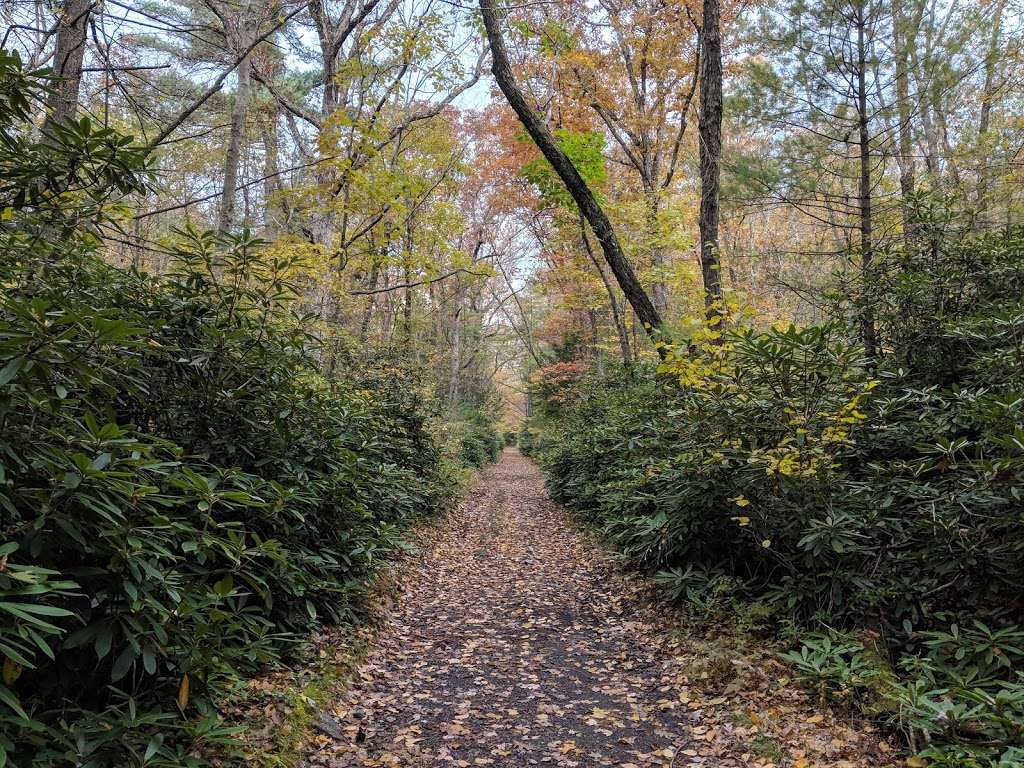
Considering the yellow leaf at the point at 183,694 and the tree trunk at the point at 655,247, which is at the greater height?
the tree trunk at the point at 655,247

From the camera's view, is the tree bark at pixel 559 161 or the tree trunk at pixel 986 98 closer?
the tree trunk at pixel 986 98

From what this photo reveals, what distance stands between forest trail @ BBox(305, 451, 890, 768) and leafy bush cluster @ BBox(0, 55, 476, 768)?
34.2 inches

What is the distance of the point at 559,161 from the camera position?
721 centimetres

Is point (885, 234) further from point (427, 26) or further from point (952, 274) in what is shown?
point (427, 26)

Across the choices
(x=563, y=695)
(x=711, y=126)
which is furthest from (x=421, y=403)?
(x=563, y=695)

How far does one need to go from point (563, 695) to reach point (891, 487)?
2863 mm

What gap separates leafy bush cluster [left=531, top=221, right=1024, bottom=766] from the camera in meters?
3.07

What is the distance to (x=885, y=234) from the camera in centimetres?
586

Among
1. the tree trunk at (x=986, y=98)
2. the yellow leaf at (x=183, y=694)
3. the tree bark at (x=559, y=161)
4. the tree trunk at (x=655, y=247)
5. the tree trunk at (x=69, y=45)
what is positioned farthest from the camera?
the tree trunk at (x=655, y=247)

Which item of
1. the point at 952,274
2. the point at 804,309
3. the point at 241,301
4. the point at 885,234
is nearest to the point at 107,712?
the point at 241,301

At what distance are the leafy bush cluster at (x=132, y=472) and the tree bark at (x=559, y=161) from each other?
4.39 meters

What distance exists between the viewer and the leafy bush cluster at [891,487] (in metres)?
3.07

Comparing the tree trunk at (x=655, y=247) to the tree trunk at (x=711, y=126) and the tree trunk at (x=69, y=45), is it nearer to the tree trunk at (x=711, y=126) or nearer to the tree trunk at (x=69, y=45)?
the tree trunk at (x=711, y=126)

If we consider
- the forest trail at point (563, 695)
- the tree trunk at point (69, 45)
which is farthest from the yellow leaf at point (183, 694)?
the tree trunk at point (69, 45)
